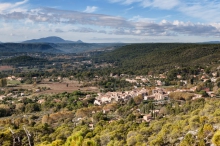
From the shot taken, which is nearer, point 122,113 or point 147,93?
point 122,113

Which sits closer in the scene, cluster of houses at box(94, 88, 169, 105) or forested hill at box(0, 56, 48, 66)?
cluster of houses at box(94, 88, 169, 105)

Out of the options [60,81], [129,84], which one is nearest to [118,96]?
[129,84]

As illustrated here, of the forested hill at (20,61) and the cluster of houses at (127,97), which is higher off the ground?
the forested hill at (20,61)

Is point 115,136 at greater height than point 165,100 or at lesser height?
greater

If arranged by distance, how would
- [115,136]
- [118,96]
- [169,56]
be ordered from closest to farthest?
[115,136] → [118,96] → [169,56]

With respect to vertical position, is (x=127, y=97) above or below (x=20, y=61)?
below

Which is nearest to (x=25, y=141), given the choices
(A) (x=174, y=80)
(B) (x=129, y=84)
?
(B) (x=129, y=84)

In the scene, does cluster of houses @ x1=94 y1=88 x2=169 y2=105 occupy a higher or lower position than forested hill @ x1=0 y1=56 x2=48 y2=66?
lower

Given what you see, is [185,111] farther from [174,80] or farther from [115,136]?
[174,80]

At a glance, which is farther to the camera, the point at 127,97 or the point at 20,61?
the point at 20,61

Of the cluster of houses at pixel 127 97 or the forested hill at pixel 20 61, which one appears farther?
the forested hill at pixel 20 61

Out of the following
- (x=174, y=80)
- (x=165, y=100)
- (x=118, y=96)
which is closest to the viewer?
(x=165, y=100)
